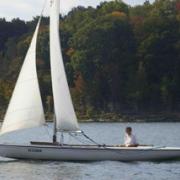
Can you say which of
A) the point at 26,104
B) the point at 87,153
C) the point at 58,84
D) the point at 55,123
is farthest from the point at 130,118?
the point at 87,153

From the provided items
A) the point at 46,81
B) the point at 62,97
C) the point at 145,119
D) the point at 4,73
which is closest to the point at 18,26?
the point at 4,73

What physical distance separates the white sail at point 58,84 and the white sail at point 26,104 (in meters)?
0.95

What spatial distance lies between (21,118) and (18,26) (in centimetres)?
13705

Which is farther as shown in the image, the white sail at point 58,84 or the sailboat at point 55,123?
the white sail at point 58,84

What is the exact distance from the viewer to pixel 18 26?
17612cm

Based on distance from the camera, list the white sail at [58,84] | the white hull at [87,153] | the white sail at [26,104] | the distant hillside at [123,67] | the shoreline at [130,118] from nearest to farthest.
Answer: the white hull at [87,153], the white sail at [26,104], the white sail at [58,84], the shoreline at [130,118], the distant hillside at [123,67]

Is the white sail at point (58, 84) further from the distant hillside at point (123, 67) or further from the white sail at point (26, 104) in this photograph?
the distant hillside at point (123, 67)

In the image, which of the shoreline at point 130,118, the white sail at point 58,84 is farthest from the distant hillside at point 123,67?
the white sail at point 58,84

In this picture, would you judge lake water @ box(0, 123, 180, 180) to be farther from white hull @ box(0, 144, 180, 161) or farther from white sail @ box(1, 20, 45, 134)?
white sail @ box(1, 20, 45, 134)

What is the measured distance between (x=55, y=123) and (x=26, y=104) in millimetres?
1681

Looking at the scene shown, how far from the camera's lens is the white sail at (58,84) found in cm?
4122

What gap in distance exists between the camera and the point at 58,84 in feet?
137

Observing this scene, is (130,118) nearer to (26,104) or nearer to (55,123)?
(55,123)

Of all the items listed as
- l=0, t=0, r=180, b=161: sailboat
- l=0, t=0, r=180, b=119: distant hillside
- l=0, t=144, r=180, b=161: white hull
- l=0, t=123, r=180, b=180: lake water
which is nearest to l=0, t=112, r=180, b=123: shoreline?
l=0, t=0, r=180, b=119: distant hillside
